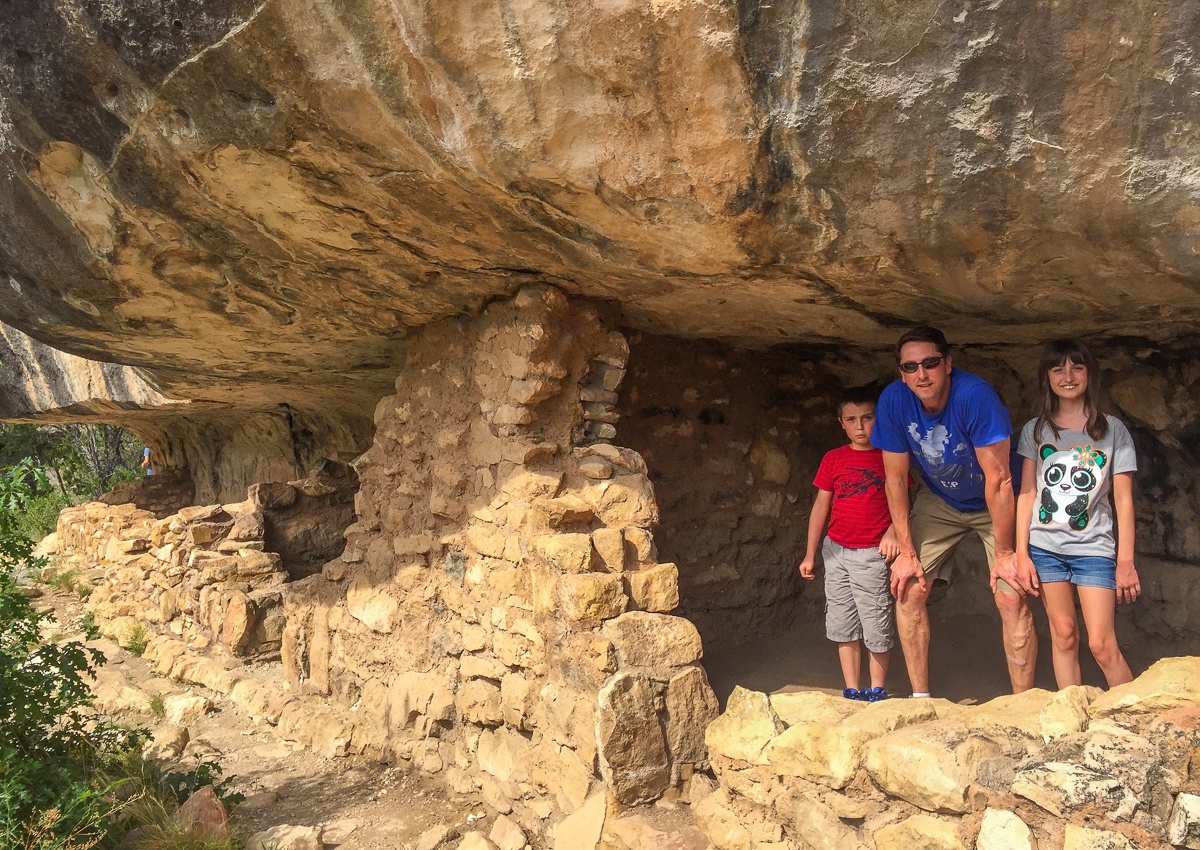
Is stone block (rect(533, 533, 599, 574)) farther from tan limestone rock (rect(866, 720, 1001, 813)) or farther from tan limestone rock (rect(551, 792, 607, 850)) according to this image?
tan limestone rock (rect(866, 720, 1001, 813))

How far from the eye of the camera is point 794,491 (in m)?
4.12

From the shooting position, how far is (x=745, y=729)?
2234 mm

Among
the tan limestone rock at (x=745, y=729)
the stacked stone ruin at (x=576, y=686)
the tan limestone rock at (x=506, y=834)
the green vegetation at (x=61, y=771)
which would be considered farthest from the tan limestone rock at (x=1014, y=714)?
the green vegetation at (x=61, y=771)

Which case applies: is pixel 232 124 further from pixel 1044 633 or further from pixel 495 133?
pixel 1044 633

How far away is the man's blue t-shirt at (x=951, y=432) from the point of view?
8.26 feet

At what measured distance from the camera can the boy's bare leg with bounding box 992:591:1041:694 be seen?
250cm

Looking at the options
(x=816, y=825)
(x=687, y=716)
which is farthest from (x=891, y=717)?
(x=687, y=716)

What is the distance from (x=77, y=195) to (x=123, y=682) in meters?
3.11

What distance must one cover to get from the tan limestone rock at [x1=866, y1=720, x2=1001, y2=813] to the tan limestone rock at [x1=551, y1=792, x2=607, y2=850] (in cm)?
87

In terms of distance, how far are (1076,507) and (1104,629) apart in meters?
0.34

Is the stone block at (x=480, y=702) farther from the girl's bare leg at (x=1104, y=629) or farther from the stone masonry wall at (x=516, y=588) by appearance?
the girl's bare leg at (x=1104, y=629)

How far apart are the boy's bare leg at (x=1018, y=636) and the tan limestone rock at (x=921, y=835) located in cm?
92

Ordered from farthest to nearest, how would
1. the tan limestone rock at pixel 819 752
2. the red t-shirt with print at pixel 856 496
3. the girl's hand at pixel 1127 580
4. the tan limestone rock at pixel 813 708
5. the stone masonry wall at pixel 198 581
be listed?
the stone masonry wall at pixel 198 581, the red t-shirt with print at pixel 856 496, the girl's hand at pixel 1127 580, the tan limestone rock at pixel 813 708, the tan limestone rock at pixel 819 752

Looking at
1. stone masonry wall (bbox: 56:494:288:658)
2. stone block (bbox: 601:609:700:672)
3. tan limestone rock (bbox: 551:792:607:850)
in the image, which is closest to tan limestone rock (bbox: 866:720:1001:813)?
stone block (bbox: 601:609:700:672)
